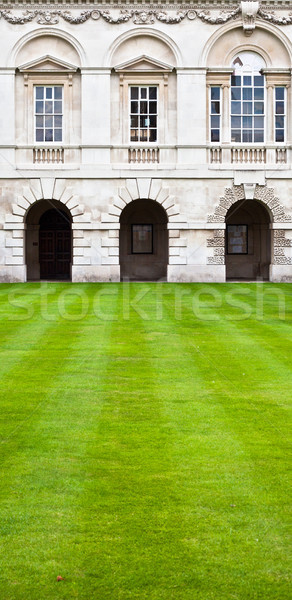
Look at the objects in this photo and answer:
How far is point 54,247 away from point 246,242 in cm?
943

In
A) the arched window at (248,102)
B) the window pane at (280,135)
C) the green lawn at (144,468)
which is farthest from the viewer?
the window pane at (280,135)

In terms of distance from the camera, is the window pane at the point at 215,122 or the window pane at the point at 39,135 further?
the window pane at the point at 215,122

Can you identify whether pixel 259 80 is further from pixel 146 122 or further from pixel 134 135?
pixel 134 135

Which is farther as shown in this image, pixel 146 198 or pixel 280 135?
pixel 280 135

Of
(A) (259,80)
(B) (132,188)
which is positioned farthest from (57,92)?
(A) (259,80)

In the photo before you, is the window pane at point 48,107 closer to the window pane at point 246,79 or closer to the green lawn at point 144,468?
the window pane at point 246,79

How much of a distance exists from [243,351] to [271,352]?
1.60 ft

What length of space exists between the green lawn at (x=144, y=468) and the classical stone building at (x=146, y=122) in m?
20.5

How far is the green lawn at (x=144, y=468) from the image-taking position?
18.2 ft

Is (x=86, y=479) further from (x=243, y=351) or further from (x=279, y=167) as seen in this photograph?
(x=279, y=167)

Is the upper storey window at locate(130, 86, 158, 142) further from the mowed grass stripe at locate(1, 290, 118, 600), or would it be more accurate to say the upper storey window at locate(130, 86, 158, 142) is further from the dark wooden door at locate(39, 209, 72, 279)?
the mowed grass stripe at locate(1, 290, 118, 600)

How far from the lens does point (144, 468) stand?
7.66 m

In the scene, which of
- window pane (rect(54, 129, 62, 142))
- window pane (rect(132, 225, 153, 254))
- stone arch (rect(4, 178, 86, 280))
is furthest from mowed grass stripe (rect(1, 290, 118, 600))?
window pane (rect(132, 225, 153, 254))

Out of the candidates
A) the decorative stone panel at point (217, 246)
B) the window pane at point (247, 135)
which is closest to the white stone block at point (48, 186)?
the decorative stone panel at point (217, 246)
